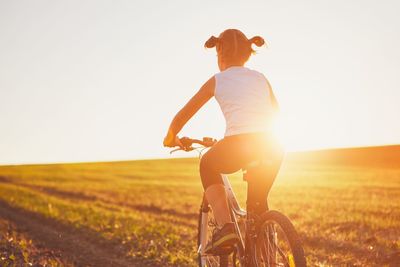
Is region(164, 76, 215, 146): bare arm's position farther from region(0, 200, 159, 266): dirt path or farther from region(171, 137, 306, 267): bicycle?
region(0, 200, 159, 266): dirt path

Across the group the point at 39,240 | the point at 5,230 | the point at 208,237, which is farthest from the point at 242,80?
the point at 5,230

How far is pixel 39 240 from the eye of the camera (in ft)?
40.3

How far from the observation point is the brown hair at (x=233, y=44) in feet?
15.3

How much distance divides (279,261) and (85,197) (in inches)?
967

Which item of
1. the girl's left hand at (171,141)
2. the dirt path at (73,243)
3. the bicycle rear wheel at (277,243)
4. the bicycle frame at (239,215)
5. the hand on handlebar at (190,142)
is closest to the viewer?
the bicycle rear wheel at (277,243)

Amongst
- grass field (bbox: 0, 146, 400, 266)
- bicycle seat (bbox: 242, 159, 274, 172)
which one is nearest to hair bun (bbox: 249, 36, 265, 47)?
bicycle seat (bbox: 242, 159, 274, 172)

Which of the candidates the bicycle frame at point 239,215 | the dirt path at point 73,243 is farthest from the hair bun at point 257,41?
the dirt path at point 73,243

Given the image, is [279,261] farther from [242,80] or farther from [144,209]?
[144,209]

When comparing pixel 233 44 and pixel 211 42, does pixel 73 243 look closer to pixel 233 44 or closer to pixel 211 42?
pixel 211 42

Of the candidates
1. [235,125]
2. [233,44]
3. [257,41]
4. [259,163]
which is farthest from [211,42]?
[259,163]

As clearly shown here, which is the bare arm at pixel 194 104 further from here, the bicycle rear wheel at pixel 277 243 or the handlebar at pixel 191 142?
the bicycle rear wheel at pixel 277 243

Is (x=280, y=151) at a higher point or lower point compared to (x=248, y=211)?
higher

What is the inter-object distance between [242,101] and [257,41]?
26.0 inches

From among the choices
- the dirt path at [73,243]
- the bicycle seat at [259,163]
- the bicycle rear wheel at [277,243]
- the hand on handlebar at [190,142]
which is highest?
the hand on handlebar at [190,142]
